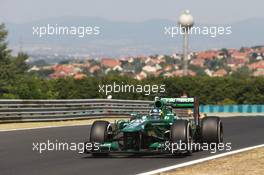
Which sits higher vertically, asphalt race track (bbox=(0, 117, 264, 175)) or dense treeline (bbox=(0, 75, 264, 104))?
dense treeline (bbox=(0, 75, 264, 104))

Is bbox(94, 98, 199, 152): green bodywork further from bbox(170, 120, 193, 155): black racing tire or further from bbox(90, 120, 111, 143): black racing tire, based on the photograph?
bbox(170, 120, 193, 155): black racing tire

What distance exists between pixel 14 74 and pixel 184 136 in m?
84.7

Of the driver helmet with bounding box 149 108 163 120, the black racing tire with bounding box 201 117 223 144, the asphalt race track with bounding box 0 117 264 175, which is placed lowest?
the asphalt race track with bounding box 0 117 264 175

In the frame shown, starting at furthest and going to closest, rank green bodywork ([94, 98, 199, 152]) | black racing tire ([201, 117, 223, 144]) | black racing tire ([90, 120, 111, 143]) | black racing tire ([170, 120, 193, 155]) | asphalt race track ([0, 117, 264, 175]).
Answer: black racing tire ([201, 117, 223, 144]) < black racing tire ([90, 120, 111, 143]) < green bodywork ([94, 98, 199, 152]) < black racing tire ([170, 120, 193, 155]) < asphalt race track ([0, 117, 264, 175])

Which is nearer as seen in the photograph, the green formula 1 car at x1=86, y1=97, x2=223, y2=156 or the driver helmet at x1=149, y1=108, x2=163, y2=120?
the green formula 1 car at x1=86, y1=97, x2=223, y2=156

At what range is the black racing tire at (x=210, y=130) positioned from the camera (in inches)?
639

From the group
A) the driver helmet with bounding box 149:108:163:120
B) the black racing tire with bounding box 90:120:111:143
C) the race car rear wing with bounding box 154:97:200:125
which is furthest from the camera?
the race car rear wing with bounding box 154:97:200:125

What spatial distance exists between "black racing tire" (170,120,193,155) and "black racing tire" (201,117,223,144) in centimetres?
186

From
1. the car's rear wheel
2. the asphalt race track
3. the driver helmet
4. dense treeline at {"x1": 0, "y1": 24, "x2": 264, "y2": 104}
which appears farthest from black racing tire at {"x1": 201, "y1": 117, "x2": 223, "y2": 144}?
dense treeline at {"x1": 0, "y1": 24, "x2": 264, "y2": 104}

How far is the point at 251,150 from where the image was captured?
16.1 metres

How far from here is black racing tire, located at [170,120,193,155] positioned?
46.3 feet

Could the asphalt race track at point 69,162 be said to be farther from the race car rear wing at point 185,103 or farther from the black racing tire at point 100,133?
the race car rear wing at point 185,103

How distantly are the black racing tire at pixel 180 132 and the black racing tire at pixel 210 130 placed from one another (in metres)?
1.86

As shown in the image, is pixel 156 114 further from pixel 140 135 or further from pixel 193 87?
pixel 193 87
